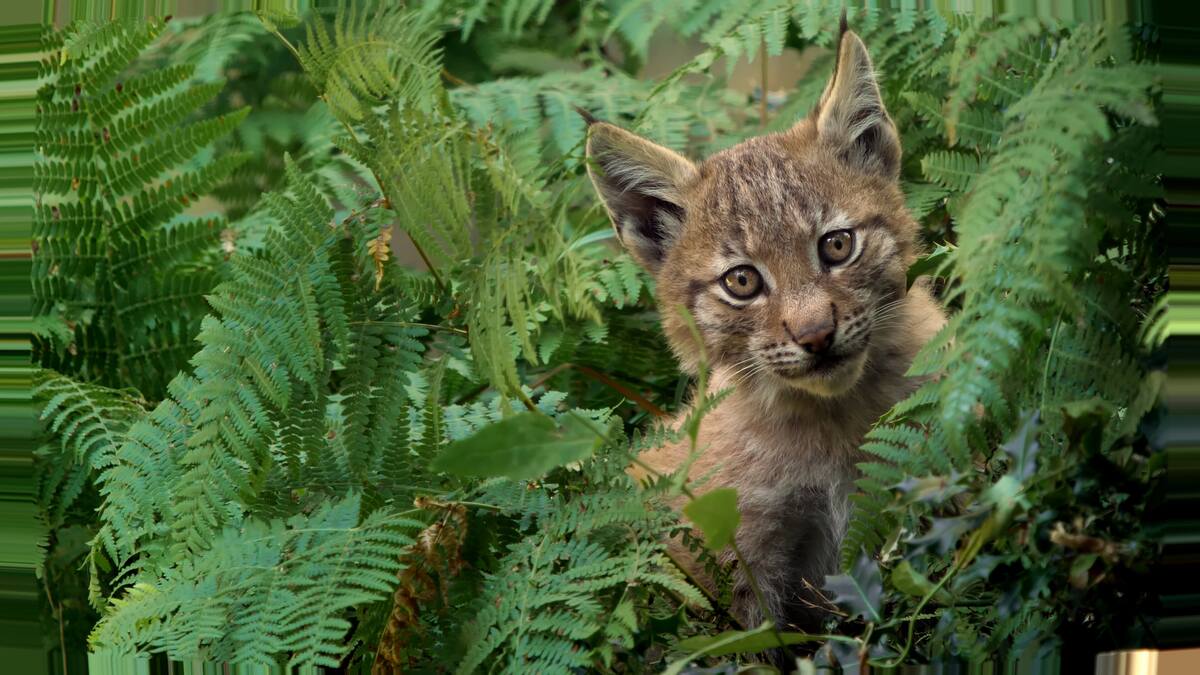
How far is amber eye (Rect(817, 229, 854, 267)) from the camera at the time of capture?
10.4 ft

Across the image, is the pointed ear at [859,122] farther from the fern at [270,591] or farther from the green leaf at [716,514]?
the fern at [270,591]

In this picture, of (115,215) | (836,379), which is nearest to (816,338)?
(836,379)

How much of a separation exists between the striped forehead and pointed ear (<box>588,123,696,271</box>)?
125 mm

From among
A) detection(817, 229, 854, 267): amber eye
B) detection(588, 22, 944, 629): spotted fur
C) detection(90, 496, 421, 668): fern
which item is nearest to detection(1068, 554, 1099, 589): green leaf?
detection(588, 22, 944, 629): spotted fur

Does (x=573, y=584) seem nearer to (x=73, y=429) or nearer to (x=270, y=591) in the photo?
(x=270, y=591)

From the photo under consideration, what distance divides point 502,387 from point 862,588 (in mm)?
831

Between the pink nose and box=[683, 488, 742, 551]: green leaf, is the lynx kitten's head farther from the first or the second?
box=[683, 488, 742, 551]: green leaf

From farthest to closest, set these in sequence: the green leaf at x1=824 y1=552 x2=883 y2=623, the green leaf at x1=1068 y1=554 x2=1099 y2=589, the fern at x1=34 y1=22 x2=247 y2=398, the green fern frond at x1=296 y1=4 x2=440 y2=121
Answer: the fern at x1=34 y1=22 x2=247 y2=398 < the green fern frond at x1=296 y1=4 x2=440 y2=121 < the green leaf at x1=824 y1=552 x2=883 y2=623 < the green leaf at x1=1068 y1=554 x2=1099 y2=589

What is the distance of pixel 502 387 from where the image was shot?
2.41 m

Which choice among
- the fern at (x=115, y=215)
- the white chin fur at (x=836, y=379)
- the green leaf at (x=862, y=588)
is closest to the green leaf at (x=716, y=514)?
the green leaf at (x=862, y=588)

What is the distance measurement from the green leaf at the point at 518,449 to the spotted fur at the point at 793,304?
41.5 inches

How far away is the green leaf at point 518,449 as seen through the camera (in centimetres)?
199

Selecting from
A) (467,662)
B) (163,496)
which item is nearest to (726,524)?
(467,662)

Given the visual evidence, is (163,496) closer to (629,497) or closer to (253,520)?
(253,520)
